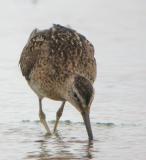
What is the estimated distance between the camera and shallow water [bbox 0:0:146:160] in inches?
489

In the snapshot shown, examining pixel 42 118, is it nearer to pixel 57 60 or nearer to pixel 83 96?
pixel 57 60

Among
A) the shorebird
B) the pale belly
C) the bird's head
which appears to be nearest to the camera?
the bird's head

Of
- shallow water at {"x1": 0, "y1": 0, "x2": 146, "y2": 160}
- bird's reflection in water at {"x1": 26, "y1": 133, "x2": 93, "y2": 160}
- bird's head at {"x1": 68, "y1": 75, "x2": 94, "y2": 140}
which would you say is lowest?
shallow water at {"x1": 0, "y1": 0, "x2": 146, "y2": 160}

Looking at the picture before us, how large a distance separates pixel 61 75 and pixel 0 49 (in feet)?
20.5

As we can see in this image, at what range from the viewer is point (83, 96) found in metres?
12.5

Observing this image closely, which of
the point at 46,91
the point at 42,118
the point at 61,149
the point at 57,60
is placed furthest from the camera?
the point at 42,118

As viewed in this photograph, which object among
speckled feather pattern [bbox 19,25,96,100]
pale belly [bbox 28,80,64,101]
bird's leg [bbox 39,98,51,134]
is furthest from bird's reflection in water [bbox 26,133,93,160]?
speckled feather pattern [bbox 19,25,96,100]

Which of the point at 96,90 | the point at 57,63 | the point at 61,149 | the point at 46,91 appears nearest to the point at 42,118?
the point at 46,91

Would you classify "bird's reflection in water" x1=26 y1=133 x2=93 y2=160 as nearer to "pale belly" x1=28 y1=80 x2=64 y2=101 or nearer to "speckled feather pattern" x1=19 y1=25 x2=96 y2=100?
"pale belly" x1=28 y1=80 x2=64 y2=101

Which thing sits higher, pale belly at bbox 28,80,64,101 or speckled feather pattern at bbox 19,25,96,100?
speckled feather pattern at bbox 19,25,96,100

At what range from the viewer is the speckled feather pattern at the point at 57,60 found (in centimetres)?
1373

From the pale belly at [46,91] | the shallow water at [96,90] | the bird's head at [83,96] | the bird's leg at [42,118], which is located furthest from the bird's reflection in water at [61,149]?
the pale belly at [46,91]

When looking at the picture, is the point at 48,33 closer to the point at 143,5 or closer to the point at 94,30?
the point at 94,30

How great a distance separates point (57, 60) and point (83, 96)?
155 cm
